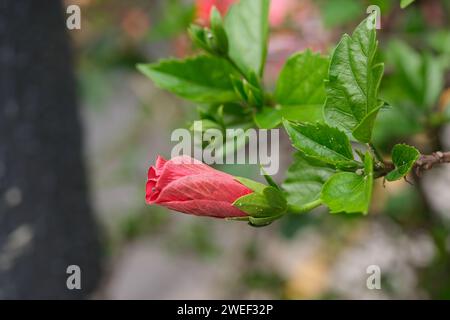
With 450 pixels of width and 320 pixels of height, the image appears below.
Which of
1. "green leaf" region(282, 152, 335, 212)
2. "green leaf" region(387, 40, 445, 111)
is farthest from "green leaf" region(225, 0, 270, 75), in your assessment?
"green leaf" region(387, 40, 445, 111)

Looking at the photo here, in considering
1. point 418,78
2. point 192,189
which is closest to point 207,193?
point 192,189

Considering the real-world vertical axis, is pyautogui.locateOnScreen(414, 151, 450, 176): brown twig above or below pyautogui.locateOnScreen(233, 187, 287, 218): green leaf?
above

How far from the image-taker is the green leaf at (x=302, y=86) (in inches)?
24.5

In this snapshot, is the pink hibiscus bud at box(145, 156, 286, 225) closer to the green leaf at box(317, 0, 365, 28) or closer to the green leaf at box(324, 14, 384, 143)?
the green leaf at box(324, 14, 384, 143)

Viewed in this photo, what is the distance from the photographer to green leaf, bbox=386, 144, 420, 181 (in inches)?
19.2

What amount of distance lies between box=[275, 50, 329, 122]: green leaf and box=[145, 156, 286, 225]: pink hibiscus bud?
0.39 ft

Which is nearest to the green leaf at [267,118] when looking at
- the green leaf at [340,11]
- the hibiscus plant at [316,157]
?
the hibiscus plant at [316,157]

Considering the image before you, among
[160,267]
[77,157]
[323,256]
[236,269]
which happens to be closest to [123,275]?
[160,267]

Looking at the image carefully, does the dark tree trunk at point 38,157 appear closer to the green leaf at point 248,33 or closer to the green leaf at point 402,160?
the green leaf at point 248,33

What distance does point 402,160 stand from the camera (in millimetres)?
510

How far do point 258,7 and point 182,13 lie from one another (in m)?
0.55

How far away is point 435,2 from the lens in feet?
3.73

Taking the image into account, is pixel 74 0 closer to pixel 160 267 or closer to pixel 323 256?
pixel 160 267

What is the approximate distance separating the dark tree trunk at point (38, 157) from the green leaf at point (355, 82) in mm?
699
